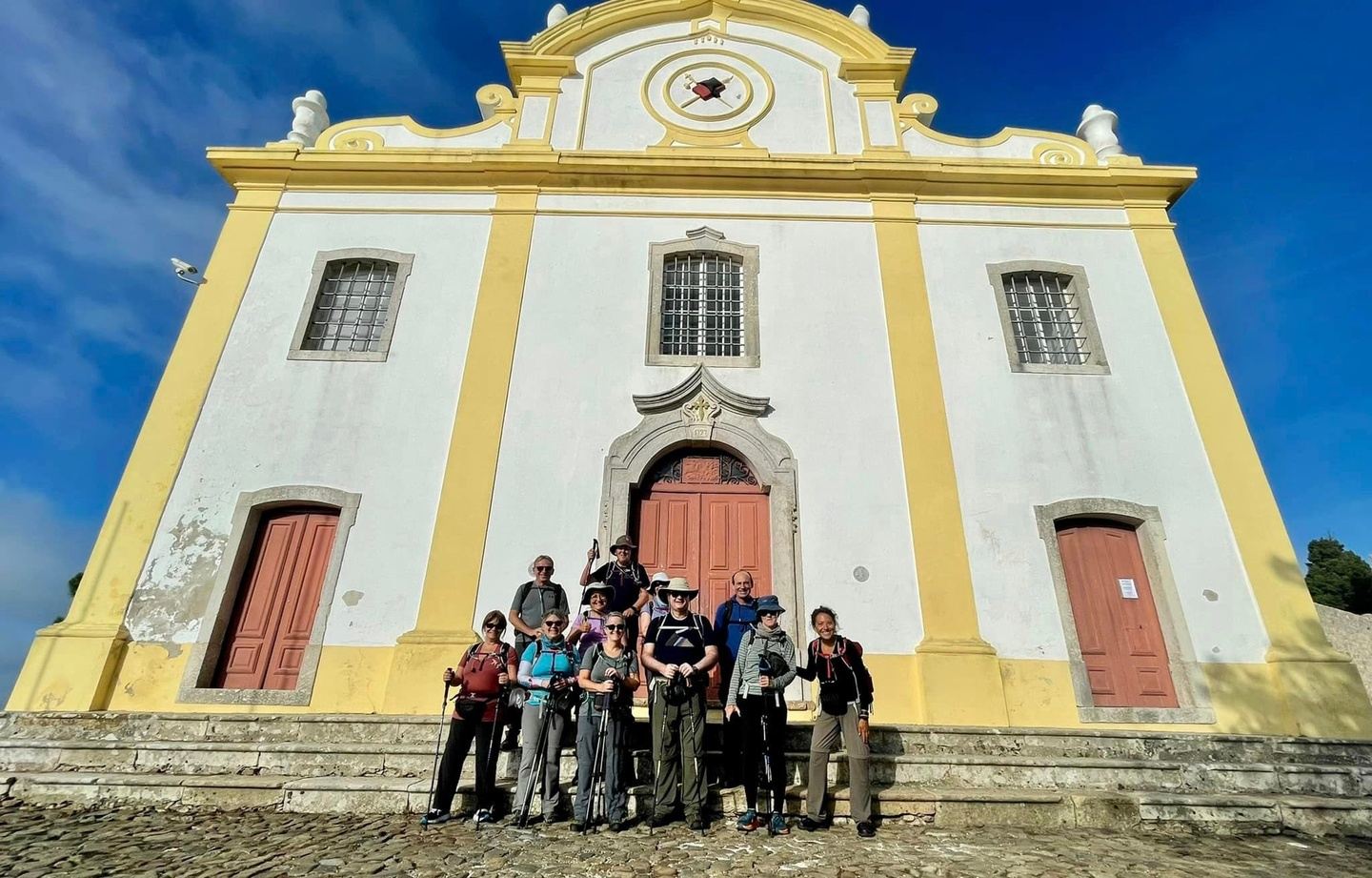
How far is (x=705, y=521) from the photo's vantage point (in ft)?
25.6

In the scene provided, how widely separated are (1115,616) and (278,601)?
28.8ft

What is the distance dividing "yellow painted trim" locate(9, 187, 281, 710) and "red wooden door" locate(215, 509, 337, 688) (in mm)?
1040

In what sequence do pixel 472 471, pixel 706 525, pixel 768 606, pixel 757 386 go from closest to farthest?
1. pixel 768 606
2. pixel 472 471
3. pixel 706 525
4. pixel 757 386

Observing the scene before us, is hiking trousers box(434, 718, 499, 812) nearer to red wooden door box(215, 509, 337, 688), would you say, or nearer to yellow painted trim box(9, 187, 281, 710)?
red wooden door box(215, 509, 337, 688)

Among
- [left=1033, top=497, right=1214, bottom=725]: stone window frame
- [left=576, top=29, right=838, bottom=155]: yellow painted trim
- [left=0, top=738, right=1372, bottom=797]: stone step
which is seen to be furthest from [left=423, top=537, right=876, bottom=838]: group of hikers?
[left=576, top=29, right=838, bottom=155]: yellow painted trim

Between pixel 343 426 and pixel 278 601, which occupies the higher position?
pixel 343 426

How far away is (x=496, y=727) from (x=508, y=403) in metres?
4.16

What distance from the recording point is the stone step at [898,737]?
19.0 feet

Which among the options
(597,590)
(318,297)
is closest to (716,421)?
(597,590)

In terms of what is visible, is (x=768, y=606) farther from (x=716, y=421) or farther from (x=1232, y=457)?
(x=1232, y=457)

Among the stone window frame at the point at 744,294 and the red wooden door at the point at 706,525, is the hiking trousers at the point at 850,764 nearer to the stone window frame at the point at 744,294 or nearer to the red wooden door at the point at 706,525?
the red wooden door at the point at 706,525

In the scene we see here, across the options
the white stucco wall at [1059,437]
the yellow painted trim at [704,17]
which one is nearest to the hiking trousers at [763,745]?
the white stucco wall at [1059,437]

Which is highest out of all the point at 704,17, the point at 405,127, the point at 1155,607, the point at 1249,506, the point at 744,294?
the point at 704,17

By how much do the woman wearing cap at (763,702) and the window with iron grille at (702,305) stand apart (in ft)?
14.9
